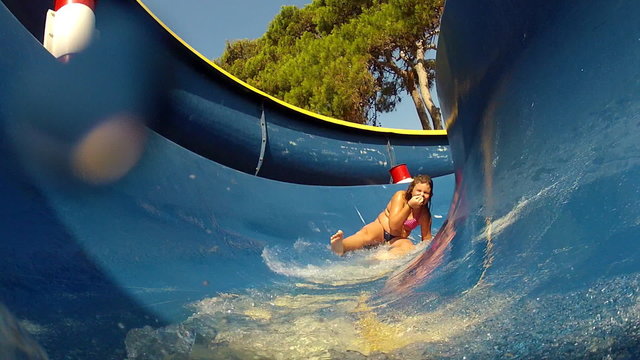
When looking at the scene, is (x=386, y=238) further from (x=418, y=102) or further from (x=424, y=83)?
(x=418, y=102)

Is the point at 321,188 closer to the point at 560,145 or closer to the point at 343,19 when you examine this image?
the point at 560,145

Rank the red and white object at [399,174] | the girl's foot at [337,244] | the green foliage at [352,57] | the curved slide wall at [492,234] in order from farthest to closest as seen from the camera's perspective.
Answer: the green foliage at [352,57] → the red and white object at [399,174] → the girl's foot at [337,244] → the curved slide wall at [492,234]

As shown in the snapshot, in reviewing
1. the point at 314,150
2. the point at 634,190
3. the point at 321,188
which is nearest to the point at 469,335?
the point at 634,190

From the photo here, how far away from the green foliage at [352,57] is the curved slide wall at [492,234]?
243 inches

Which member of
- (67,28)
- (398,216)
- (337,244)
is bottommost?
(337,244)

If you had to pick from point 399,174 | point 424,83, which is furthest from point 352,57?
point 399,174

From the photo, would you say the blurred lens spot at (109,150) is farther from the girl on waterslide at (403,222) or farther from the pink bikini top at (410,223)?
the pink bikini top at (410,223)

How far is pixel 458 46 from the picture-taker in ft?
4.63

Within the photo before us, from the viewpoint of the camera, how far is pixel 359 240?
274cm

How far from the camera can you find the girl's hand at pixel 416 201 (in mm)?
2742

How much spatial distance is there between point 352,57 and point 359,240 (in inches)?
220

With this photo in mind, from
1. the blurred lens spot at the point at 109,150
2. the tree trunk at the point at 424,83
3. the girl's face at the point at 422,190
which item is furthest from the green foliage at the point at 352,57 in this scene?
the blurred lens spot at the point at 109,150

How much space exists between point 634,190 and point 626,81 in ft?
0.67

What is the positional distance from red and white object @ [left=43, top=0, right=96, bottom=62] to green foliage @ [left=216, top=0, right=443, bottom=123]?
600 centimetres
